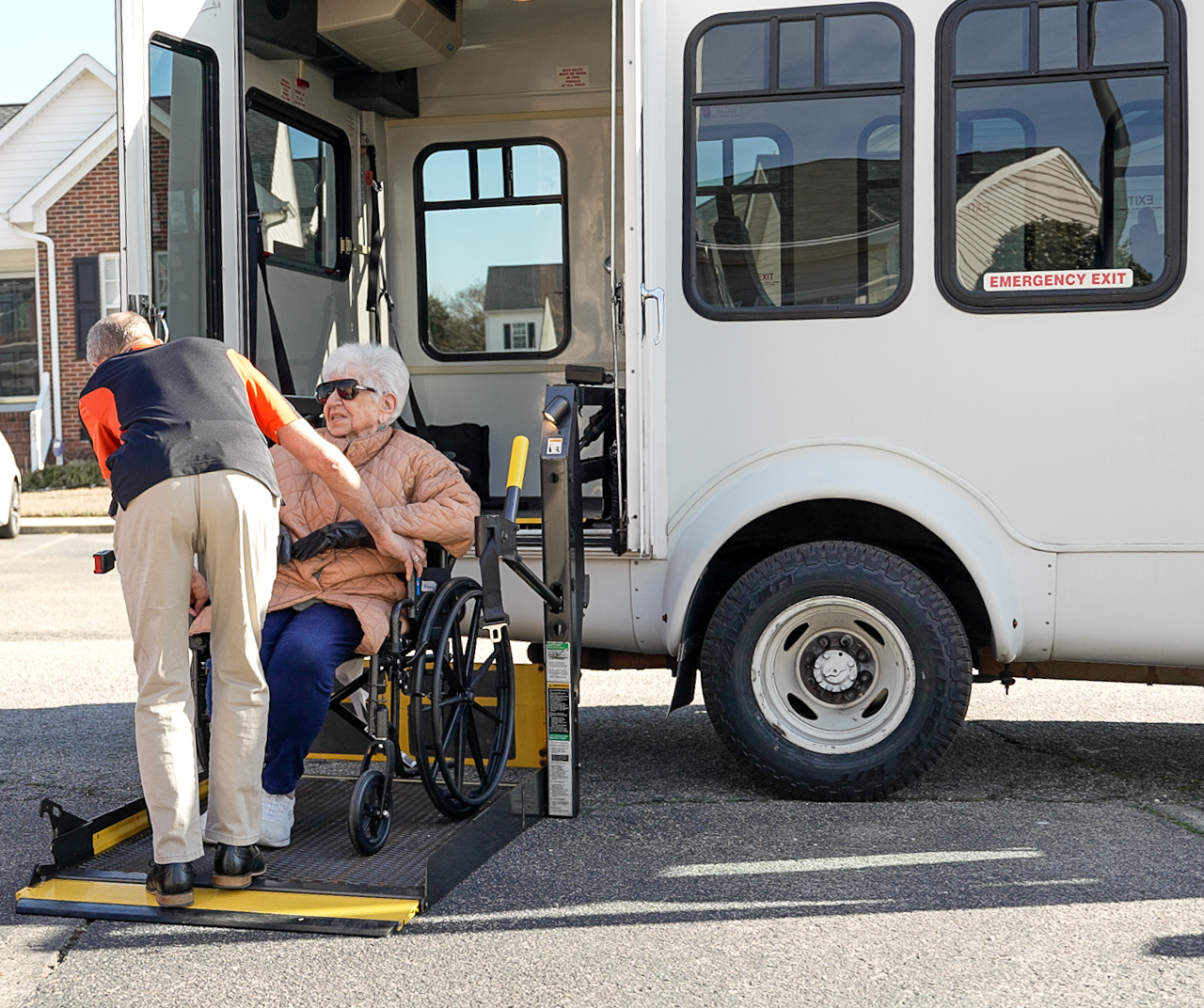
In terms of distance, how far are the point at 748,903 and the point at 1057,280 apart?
86.3 inches

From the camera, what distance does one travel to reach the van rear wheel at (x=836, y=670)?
4473 mm

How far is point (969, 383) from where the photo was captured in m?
4.49

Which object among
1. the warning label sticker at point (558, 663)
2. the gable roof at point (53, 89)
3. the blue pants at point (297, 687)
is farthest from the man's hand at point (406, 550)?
the gable roof at point (53, 89)

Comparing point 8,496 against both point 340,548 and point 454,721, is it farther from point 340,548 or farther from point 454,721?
point 454,721

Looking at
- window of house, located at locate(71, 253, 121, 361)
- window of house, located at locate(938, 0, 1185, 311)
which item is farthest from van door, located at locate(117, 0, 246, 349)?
window of house, located at locate(71, 253, 121, 361)

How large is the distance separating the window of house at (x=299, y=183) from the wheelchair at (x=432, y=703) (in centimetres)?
233

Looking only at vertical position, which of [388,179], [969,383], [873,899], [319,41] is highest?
[319,41]

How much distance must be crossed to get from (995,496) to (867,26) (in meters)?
1.57

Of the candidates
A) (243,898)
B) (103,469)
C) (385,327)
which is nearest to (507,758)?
(243,898)

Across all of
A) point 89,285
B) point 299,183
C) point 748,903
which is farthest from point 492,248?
point 89,285

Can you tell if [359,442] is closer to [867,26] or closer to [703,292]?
[703,292]

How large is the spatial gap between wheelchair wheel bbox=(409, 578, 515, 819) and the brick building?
1713cm

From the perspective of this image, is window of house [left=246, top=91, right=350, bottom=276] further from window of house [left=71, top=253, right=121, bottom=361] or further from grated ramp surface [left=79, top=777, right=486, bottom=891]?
window of house [left=71, top=253, right=121, bottom=361]

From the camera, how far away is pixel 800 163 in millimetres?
4598
